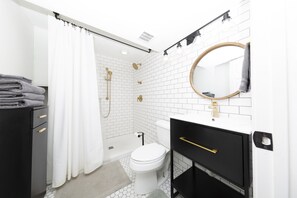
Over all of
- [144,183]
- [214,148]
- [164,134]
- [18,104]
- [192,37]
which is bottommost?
[144,183]

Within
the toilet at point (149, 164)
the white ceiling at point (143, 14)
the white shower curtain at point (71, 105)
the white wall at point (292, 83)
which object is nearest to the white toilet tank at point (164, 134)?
the toilet at point (149, 164)

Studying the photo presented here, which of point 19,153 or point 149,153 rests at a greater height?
point 19,153

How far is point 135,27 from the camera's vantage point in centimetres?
131

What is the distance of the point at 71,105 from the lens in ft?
4.53

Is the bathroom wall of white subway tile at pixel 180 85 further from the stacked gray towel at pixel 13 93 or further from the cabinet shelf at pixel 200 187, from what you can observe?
the stacked gray towel at pixel 13 93

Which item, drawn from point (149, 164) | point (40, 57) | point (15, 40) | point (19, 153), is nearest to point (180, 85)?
point (149, 164)

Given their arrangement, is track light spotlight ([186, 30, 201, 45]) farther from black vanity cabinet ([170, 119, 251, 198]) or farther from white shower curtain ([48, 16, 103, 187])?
white shower curtain ([48, 16, 103, 187])

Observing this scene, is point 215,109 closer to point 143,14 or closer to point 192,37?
point 192,37

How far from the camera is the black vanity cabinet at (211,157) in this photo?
676mm

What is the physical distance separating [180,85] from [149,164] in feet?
3.50

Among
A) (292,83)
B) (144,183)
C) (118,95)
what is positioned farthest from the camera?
(118,95)

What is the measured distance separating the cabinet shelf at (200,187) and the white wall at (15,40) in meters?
2.03

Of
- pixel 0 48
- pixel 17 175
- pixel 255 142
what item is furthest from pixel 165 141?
pixel 0 48

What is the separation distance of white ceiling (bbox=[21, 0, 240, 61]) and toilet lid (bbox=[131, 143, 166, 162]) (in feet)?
4.95
